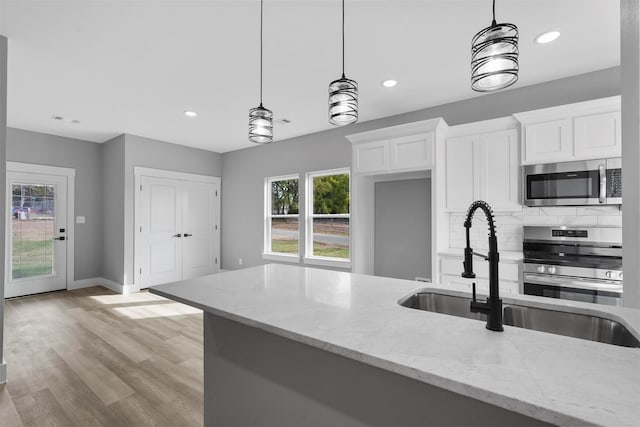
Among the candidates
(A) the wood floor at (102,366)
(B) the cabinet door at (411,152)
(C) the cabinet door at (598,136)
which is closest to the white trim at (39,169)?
(A) the wood floor at (102,366)

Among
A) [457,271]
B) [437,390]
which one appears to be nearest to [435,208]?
[457,271]

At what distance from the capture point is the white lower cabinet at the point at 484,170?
3205mm

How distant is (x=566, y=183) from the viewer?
2.92 meters

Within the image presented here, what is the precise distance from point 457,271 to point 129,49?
3.71 m

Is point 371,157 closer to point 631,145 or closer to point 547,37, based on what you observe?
point 547,37

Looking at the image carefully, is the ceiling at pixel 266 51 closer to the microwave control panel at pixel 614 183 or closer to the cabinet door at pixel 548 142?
the cabinet door at pixel 548 142

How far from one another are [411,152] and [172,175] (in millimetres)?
4390

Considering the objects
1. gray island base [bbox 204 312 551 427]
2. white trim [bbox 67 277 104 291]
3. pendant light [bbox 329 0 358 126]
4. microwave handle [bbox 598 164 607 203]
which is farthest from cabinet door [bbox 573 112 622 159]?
white trim [bbox 67 277 104 291]

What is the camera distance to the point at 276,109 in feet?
13.6

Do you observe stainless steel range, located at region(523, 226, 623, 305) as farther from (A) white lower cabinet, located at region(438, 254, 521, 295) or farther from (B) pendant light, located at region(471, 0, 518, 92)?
(B) pendant light, located at region(471, 0, 518, 92)

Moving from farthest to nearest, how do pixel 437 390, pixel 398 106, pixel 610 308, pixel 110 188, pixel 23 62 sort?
pixel 110 188 → pixel 398 106 → pixel 23 62 → pixel 610 308 → pixel 437 390

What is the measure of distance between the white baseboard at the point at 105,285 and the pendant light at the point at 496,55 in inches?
225

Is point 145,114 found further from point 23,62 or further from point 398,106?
point 398,106

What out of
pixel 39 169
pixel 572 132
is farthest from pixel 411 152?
pixel 39 169
